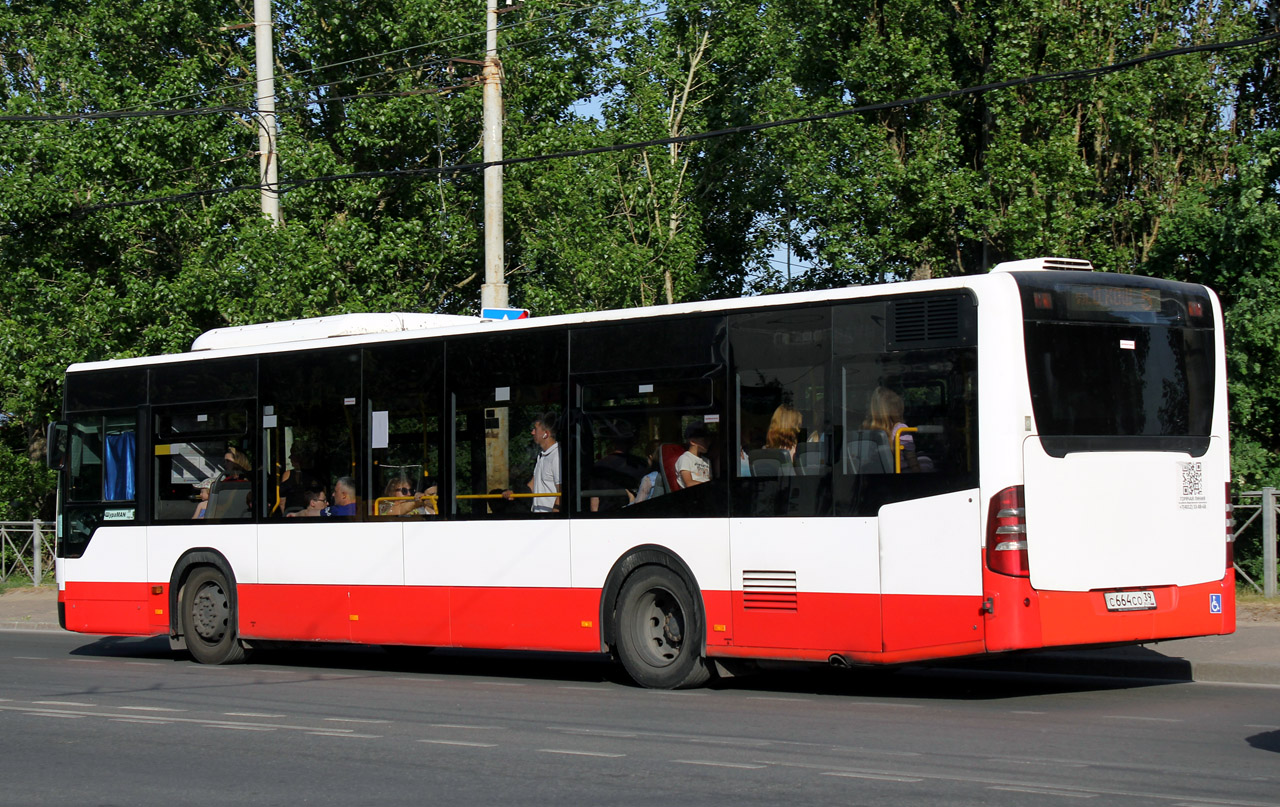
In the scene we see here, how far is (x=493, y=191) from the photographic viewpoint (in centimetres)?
2030

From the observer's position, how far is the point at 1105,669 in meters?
13.1

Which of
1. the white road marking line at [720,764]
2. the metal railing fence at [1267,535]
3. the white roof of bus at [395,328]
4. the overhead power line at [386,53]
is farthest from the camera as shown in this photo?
the overhead power line at [386,53]

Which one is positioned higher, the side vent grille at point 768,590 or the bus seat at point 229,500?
the bus seat at point 229,500

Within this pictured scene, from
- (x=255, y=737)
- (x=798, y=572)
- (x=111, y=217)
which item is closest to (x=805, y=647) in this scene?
(x=798, y=572)

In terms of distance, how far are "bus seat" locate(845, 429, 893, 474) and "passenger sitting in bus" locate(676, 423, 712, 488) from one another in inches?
51.8

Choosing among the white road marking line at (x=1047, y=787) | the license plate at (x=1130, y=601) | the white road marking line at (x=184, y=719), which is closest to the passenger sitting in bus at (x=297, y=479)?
the white road marking line at (x=184, y=719)

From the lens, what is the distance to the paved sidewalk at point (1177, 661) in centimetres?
1234

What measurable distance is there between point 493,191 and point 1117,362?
10857 millimetres

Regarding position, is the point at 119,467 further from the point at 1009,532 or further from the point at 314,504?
the point at 1009,532

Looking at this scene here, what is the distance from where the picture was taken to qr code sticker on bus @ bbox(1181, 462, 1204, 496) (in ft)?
37.1

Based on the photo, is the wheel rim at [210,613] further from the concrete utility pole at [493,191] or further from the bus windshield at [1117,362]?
the bus windshield at [1117,362]

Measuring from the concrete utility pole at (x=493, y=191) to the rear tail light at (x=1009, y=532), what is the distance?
396 inches

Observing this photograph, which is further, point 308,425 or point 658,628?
point 308,425

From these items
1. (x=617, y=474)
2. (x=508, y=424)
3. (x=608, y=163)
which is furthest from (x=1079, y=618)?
(x=608, y=163)
